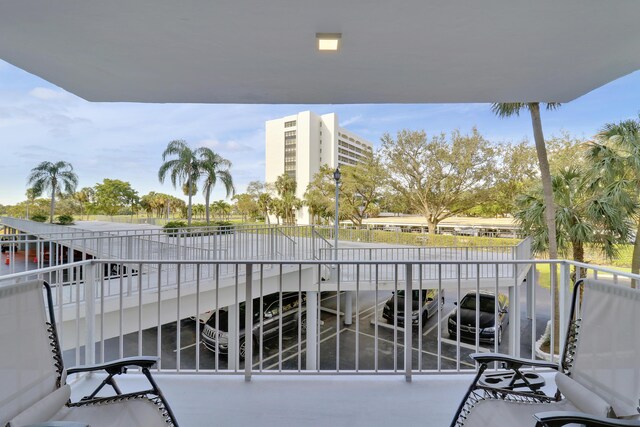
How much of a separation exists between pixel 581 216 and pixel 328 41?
791 centimetres

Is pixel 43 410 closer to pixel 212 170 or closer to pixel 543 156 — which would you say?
pixel 543 156

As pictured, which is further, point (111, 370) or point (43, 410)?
point (111, 370)

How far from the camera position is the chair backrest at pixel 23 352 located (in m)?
1.21

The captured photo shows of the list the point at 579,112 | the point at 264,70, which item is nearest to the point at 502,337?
the point at 264,70

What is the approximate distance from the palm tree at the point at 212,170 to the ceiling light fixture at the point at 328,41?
1466 cm

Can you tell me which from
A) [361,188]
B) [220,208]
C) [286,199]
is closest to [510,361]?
[361,188]

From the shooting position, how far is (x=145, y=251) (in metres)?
6.71

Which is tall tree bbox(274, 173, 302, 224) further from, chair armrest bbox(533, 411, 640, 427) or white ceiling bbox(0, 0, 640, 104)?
chair armrest bbox(533, 411, 640, 427)

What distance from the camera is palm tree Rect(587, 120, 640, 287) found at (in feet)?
20.2

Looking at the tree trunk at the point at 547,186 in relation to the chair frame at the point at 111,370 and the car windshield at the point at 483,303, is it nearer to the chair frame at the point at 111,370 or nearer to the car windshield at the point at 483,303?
the car windshield at the point at 483,303

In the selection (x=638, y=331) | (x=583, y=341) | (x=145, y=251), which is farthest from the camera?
(x=145, y=251)

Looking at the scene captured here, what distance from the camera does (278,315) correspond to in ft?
25.7

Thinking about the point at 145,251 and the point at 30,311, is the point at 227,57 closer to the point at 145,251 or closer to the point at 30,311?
the point at 30,311

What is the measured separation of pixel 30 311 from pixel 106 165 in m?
35.8
